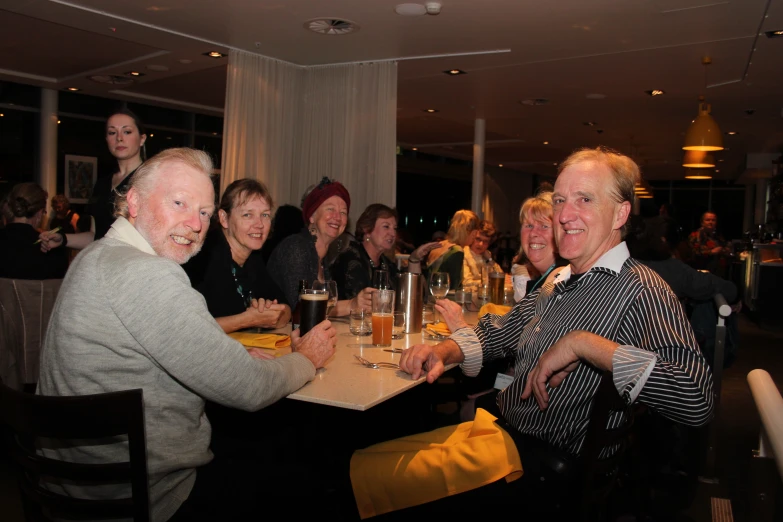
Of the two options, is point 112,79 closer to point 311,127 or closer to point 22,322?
point 311,127

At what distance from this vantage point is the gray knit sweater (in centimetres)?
138

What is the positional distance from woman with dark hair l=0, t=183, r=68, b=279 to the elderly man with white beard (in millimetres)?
A: 3195

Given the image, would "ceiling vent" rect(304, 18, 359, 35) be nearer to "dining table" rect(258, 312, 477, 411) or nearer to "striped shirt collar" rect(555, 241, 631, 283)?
"dining table" rect(258, 312, 477, 411)

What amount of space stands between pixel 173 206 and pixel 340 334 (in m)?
1.37

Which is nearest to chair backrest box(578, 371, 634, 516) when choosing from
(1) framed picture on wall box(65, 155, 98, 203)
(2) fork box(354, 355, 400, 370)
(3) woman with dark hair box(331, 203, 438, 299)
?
(2) fork box(354, 355, 400, 370)

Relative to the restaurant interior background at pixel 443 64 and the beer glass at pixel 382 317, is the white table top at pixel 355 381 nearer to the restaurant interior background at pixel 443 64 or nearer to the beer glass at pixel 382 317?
the beer glass at pixel 382 317

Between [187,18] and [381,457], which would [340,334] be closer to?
[381,457]

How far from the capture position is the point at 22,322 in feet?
14.2

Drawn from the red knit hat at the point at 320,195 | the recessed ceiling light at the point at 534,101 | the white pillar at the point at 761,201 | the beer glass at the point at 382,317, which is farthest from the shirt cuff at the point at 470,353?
the white pillar at the point at 761,201

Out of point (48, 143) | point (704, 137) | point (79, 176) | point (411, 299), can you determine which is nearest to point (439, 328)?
point (411, 299)

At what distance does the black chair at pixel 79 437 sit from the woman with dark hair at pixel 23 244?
326 centimetres

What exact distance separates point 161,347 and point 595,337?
1.10 metres

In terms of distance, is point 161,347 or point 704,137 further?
point 704,137

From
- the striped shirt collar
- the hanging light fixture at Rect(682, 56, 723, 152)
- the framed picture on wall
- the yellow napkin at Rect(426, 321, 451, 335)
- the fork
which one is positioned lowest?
the fork
